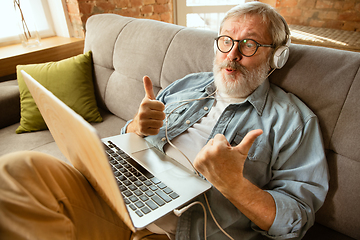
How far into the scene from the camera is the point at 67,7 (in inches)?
89.4

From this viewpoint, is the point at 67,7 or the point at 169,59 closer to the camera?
the point at 169,59

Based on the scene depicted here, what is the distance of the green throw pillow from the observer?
156cm

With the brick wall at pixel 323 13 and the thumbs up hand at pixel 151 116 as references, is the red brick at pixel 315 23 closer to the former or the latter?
the brick wall at pixel 323 13

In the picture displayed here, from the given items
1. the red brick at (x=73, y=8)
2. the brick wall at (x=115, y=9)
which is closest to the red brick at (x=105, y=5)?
the brick wall at (x=115, y=9)

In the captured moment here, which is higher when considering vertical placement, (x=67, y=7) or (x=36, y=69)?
(x=67, y=7)

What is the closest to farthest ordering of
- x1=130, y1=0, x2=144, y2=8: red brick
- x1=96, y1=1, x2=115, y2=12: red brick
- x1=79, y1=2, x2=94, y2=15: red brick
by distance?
x1=79, y1=2, x2=94, y2=15: red brick, x1=96, y1=1, x2=115, y2=12: red brick, x1=130, y1=0, x2=144, y2=8: red brick

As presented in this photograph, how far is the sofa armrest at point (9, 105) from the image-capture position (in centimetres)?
162

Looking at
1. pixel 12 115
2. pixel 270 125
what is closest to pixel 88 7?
pixel 12 115

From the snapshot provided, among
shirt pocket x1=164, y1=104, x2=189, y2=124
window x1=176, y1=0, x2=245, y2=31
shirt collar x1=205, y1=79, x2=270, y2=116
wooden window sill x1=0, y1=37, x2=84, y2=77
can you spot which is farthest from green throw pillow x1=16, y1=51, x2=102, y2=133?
window x1=176, y1=0, x2=245, y2=31

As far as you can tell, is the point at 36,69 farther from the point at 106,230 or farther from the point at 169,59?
the point at 106,230

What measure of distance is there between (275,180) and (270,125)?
0.21m

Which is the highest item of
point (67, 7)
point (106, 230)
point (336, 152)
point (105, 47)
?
point (67, 7)

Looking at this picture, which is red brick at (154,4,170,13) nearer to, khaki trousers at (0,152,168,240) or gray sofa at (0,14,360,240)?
gray sofa at (0,14,360,240)

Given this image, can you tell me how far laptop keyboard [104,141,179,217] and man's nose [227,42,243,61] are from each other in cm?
58
